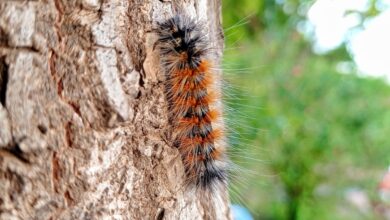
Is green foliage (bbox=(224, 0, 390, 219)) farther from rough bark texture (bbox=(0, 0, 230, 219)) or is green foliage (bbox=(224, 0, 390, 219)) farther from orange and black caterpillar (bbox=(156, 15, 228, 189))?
rough bark texture (bbox=(0, 0, 230, 219))

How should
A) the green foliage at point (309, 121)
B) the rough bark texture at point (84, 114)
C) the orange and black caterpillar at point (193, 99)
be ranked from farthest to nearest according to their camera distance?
the green foliage at point (309, 121)
the orange and black caterpillar at point (193, 99)
the rough bark texture at point (84, 114)

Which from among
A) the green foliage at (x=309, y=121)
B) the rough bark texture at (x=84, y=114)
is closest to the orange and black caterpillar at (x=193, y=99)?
the rough bark texture at (x=84, y=114)

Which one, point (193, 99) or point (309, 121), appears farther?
point (309, 121)

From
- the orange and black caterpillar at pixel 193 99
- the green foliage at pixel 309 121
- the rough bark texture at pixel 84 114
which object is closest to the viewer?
the rough bark texture at pixel 84 114

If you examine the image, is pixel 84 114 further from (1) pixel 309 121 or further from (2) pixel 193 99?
(1) pixel 309 121

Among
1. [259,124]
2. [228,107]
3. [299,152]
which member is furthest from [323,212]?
[228,107]

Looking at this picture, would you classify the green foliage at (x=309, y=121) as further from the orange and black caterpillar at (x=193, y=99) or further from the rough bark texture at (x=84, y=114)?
the rough bark texture at (x=84, y=114)

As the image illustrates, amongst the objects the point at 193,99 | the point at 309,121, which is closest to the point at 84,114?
the point at 193,99
